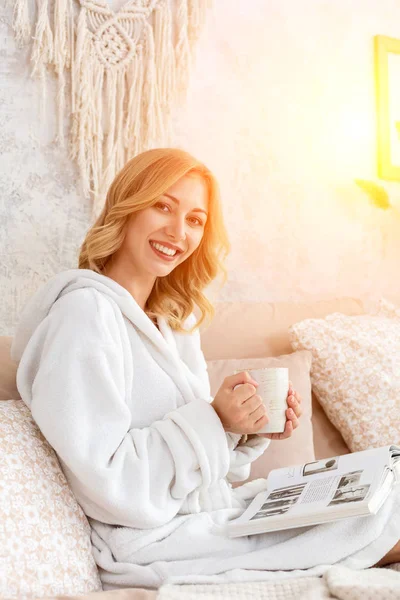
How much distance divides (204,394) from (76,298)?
33 cm

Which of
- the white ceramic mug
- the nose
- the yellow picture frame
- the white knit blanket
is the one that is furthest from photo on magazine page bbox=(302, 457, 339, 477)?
the yellow picture frame

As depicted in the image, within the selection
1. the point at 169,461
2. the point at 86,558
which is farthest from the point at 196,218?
the point at 86,558

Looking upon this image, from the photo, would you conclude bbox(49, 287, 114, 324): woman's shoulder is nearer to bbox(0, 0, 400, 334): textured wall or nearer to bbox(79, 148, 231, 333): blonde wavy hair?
bbox(79, 148, 231, 333): blonde wavy hair

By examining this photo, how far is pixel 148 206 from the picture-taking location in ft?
A: 4.43

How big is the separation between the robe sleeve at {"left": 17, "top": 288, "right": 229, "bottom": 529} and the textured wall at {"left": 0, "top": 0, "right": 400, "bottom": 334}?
710 millimetres

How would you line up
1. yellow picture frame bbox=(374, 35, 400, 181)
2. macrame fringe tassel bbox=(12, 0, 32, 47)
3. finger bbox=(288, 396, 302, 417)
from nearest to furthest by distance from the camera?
finger bbox=(288, 396, 302, 417)
macrame fringe tassel bbox=(12, 0, 32, 47)
yellow picture frame bbox=(374, 35, 400, 181)

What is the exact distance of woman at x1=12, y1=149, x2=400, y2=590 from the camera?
1.04 meters

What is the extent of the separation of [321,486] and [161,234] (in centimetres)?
57

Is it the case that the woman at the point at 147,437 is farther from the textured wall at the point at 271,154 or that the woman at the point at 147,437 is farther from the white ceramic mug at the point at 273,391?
the textured wall at the point at 271,154

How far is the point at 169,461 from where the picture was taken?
1097mm

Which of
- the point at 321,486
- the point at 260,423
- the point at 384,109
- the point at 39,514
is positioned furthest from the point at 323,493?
the point at 384,109

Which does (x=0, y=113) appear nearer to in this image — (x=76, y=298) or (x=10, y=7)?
(x=10, y=7)

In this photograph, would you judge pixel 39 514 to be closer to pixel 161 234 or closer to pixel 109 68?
pixel 161 234

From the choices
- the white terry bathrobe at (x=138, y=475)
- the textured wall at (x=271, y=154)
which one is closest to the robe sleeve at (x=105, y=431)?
the white terry bathrobe at (x=138, y=475)
